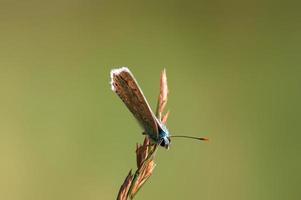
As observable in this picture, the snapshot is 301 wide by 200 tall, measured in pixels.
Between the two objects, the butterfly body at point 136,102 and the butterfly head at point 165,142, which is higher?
the butterfly body at point 136,102

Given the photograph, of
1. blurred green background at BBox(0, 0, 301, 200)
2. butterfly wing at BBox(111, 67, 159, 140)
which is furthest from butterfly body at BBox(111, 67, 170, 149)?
blurred green background at BBox(0, 0, 301, 200)

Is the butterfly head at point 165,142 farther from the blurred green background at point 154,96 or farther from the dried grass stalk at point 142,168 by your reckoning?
the blurred green background at point 154,96

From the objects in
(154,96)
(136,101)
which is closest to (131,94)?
(136,101)

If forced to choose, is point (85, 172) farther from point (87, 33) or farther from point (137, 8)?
point (137, 8)

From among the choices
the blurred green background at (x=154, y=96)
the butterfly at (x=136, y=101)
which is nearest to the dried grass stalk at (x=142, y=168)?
the butterfly at (x=136, y=101)

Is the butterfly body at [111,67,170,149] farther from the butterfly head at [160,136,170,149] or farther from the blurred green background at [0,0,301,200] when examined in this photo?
the blurred green background at [0,0,301,200]

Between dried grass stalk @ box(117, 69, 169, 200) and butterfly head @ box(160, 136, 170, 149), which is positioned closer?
dried grass stalk @ box(117, 69, 169, 200)

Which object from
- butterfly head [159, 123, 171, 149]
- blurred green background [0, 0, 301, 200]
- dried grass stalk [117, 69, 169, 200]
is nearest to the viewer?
dried grass stalk [117, 69, 169, 200]

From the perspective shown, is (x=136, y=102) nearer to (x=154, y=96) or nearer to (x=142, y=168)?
(x=142, y=168)
